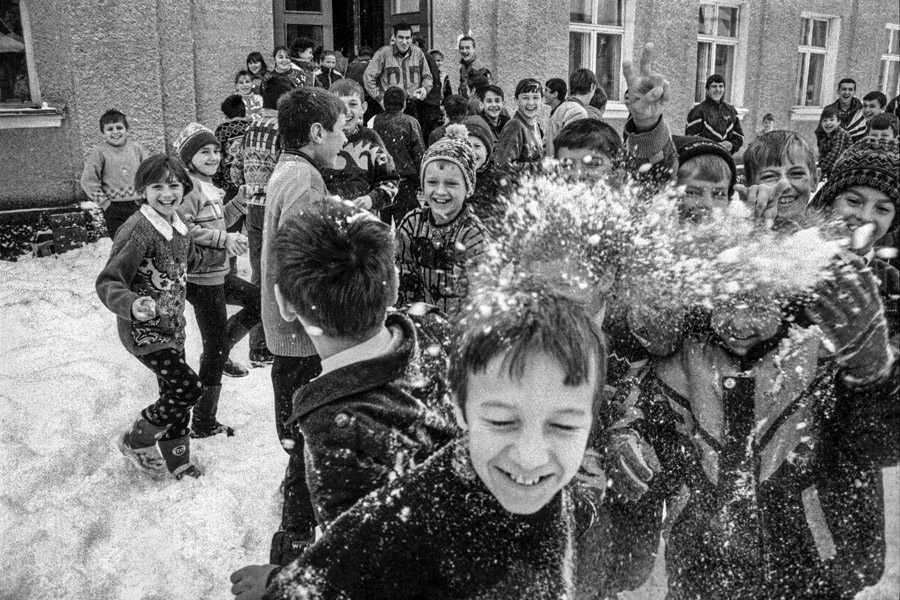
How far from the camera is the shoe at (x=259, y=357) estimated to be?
4.67m

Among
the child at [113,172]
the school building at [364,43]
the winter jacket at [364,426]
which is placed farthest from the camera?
the school building at [364,43]

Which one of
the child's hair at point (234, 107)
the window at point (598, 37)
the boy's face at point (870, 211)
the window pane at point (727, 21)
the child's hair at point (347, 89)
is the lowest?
the boy's face at point (870, 211)

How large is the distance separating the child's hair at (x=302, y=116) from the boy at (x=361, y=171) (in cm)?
154

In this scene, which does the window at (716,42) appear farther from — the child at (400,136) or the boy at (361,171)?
the boy at (361,171)

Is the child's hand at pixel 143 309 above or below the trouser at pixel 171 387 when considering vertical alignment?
above

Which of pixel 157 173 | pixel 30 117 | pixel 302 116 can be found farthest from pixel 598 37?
pixel 157 173

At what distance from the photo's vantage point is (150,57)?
7.42 m

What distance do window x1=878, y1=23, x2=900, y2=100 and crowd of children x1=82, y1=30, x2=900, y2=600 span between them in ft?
51.0

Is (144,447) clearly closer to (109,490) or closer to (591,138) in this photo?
(109,490)

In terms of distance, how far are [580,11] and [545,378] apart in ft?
36.0

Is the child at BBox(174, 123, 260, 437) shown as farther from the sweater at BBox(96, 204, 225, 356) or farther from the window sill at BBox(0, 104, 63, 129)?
the window sill at BBox(0, 104, 63, 129)

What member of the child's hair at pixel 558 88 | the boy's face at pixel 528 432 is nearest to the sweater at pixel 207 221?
the boy's face at pixel 528 432

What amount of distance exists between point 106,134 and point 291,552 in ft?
14.8

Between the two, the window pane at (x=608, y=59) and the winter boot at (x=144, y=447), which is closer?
the winter boot at (x=144, y=447)
